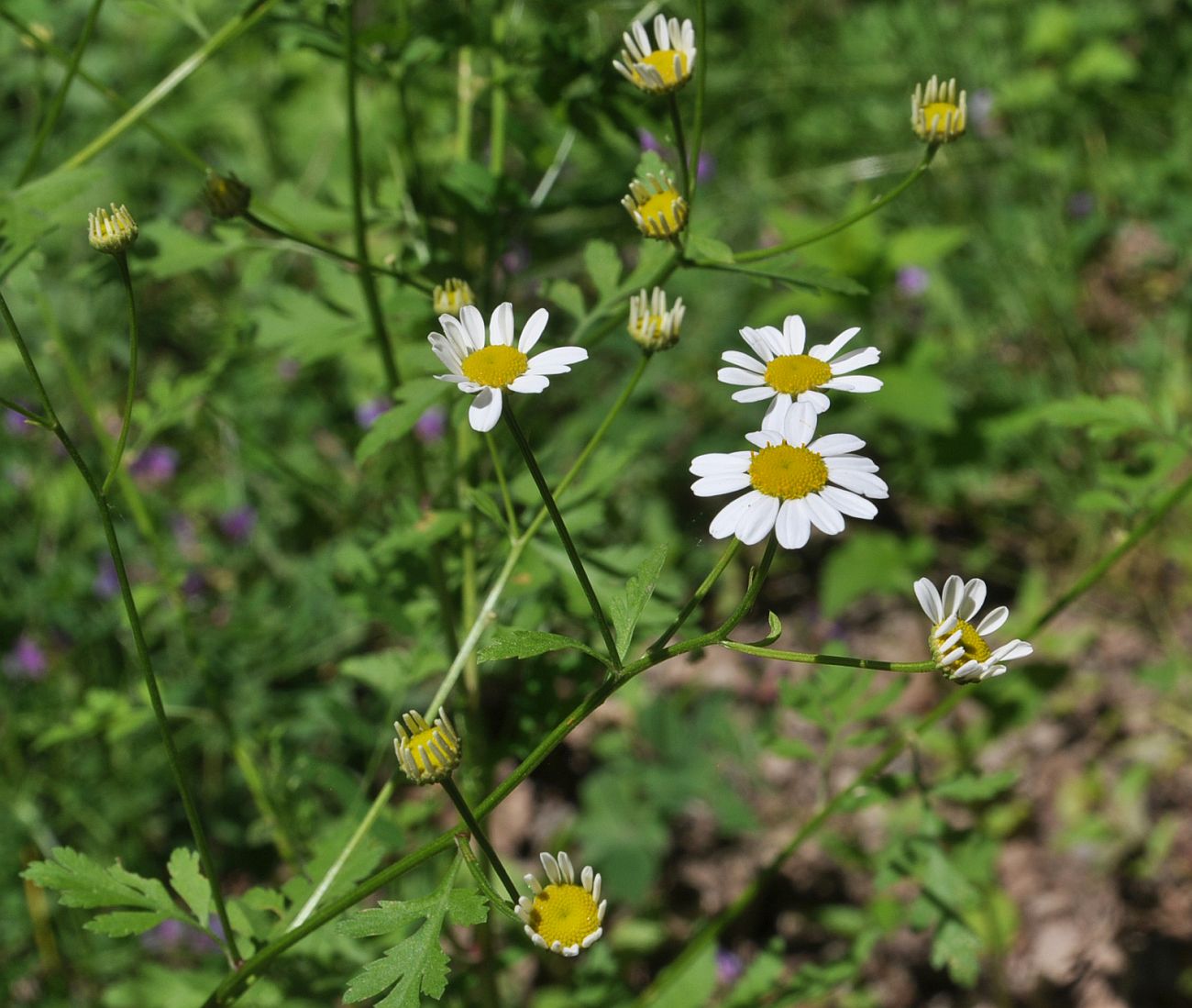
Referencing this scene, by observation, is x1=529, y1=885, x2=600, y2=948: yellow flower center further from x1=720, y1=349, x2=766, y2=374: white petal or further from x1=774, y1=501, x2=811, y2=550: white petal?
x1=720, y1=349, x2=766, y2=374: white petal

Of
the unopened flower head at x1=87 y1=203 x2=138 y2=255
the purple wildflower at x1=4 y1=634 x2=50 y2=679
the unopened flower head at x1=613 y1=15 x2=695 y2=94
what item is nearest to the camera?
the unopened flower head at x1=87 y1=203 x2=138 y2=255

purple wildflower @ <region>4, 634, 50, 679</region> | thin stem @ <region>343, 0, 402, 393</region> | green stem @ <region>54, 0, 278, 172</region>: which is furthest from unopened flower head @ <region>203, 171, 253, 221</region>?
purple wildflower @ <region>4, 634, 50, 679</region>

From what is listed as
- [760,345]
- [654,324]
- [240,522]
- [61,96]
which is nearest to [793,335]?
[760,345]

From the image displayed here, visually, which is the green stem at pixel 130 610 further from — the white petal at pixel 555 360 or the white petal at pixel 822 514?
the white petal at pixel 822 514

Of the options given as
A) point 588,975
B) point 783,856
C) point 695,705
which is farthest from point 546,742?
point 695,705

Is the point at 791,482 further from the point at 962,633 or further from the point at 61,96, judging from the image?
the point at 61,96

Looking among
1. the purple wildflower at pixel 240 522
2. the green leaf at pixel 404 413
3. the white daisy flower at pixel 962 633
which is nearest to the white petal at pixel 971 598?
the white daisy flower at pixel 962 633
